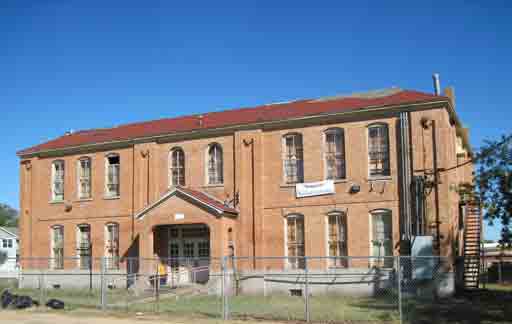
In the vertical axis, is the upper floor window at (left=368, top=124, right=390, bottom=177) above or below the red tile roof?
below

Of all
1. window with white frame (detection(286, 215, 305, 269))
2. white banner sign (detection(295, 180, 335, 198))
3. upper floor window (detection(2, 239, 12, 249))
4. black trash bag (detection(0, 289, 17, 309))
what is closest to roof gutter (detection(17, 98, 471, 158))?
white banner sign (detection(295, 180, 335, 198))

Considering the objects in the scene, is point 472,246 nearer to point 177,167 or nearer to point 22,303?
point 177,167

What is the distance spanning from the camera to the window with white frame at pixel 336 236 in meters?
26.6

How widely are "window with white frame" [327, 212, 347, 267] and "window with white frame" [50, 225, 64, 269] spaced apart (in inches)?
625

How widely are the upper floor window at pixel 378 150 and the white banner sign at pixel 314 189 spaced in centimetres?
196

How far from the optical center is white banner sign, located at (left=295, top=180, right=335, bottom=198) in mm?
27031

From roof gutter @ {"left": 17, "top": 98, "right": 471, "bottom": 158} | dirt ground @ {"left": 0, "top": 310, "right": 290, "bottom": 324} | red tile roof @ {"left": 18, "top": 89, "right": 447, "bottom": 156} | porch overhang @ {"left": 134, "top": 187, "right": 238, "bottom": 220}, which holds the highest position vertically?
red tile roof @ {"left": 18, "top": 89, "right": 447, "bottom": 156}

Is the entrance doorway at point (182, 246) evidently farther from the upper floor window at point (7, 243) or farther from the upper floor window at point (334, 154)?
the upper floor window at point (7, 243)

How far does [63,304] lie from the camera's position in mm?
22359

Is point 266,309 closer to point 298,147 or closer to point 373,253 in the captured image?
point 373,253

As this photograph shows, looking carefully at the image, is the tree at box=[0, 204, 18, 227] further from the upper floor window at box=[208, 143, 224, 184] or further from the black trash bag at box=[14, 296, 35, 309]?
the black trash bag at box=[14, 296, 35, 309]

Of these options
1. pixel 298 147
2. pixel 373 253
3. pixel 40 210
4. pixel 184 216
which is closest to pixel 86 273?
pixel 40 210

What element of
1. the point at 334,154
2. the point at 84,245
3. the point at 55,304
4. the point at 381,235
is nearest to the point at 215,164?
the point at 334,154

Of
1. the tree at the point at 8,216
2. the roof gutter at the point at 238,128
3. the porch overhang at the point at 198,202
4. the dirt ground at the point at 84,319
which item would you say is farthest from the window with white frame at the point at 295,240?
the tree at the point at 8,216
